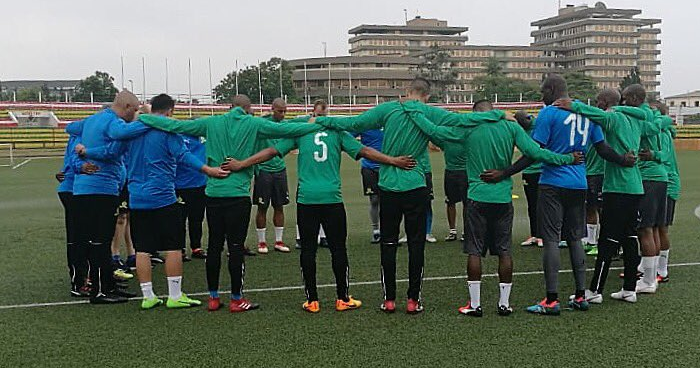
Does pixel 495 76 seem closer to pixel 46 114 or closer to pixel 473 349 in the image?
pixel 46 114

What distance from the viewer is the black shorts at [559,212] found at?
6.60 metres

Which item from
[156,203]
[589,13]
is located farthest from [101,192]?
[589,13]

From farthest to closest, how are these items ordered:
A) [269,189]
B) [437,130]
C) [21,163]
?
[21,163] < [269,189] < [437,130]

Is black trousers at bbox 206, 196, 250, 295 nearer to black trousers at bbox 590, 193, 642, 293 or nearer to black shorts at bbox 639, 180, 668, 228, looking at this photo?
black trousers at bbox 590, 193, 642, 293

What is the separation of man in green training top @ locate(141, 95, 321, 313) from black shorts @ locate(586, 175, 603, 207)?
4480 millimetres

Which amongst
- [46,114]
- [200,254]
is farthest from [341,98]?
[200,254]

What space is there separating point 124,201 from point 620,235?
5795 mm

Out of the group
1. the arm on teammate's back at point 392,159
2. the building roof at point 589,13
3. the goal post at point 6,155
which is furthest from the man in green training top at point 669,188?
the building roof at point 589,13

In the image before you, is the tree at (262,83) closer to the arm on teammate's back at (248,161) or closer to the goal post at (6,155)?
the goal post at (6,155)

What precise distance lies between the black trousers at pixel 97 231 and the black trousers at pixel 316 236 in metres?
2.13

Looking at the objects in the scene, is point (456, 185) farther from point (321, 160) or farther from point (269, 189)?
point (321, 160)

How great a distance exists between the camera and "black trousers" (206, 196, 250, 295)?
6691 millimetres

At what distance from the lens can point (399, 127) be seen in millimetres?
6516

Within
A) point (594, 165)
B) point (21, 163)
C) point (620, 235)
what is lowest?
point (21, 163)
